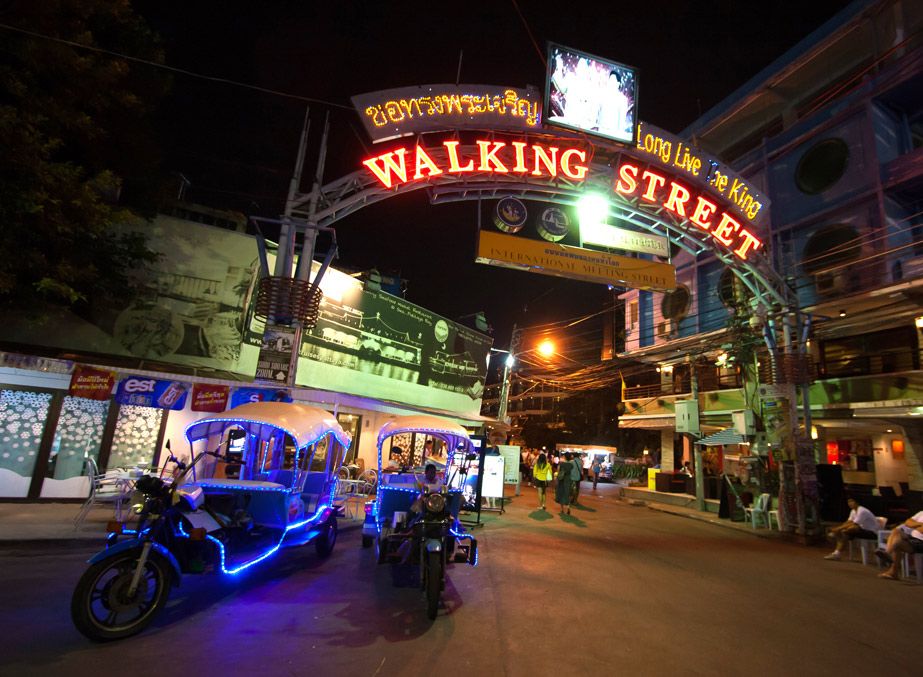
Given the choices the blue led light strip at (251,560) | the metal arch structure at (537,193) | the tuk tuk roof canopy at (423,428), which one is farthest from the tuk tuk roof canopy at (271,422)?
the metal arch structure at (537,193)

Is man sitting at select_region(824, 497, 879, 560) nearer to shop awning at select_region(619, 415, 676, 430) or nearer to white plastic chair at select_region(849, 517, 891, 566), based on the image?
white plastic chair at select_region(849, 517, 891, 566)

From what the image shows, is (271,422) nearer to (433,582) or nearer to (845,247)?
(433,582)

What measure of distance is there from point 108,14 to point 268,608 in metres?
12.2

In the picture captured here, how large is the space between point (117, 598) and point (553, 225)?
35.7 ft

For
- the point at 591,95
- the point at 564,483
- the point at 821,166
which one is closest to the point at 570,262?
the point at 591,95

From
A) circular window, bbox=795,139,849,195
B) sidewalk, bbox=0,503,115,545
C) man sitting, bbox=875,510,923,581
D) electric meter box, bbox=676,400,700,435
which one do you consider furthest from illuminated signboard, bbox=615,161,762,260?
sidewalk, bbox=0,503,115,545

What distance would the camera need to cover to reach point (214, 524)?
18.7 ft

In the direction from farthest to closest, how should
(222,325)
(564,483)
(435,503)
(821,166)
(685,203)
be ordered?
(821,166) → (564,483) → (222,325) → (685,203) → (435,503)

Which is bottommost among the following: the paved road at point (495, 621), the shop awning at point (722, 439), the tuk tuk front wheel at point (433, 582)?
the paved road at point (495, 621)

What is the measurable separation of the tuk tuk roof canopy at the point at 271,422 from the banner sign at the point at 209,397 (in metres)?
4.29

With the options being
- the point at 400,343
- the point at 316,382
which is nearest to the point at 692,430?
the point at 400,343

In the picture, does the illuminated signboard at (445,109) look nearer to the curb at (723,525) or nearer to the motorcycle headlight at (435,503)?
the motorcycle headlight at (435,503)

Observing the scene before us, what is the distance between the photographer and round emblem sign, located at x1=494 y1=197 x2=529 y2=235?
11.6 meters

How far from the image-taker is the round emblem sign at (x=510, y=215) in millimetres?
11633
